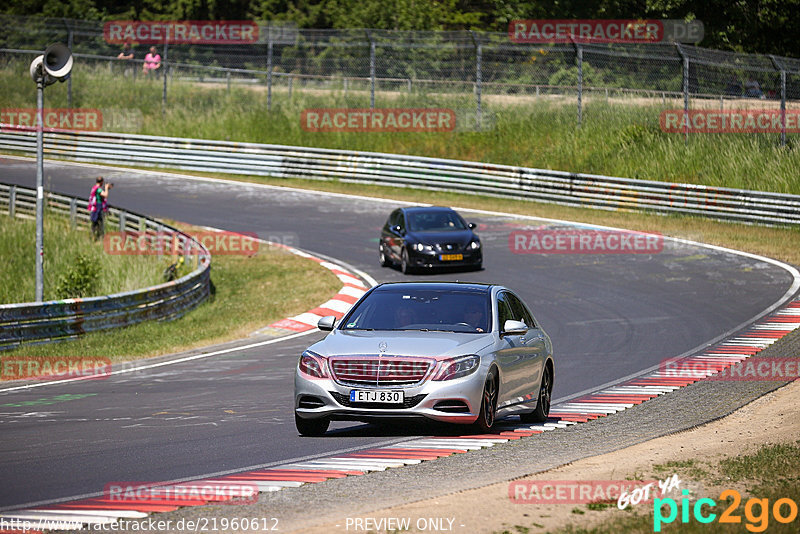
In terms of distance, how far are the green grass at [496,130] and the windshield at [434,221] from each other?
10357 mm

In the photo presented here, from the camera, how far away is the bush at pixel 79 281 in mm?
23391

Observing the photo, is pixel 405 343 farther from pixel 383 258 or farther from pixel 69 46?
pixel 69 46

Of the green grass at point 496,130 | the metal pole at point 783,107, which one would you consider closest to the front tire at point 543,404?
the green grass at point 496,130

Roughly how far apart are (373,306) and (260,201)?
24.9 meters

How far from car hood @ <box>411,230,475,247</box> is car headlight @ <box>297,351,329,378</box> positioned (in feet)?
48.5

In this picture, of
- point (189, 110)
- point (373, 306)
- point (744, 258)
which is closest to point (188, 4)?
point (189, 110)

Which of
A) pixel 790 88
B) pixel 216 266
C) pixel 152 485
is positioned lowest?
pixel 216 266

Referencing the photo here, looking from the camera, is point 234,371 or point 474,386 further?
point 234,371

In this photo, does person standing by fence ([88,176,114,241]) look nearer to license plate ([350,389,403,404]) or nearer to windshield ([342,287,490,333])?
windshield ([342,287,490,333])

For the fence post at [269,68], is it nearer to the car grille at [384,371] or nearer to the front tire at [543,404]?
the front tire at [543,404]

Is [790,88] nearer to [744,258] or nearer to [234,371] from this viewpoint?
[744,258]

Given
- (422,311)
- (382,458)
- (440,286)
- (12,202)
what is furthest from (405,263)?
(382,458)

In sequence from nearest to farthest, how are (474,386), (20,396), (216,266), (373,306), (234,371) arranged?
(474,386) < (373,306) < (20,396) < (234,371) < (216,266)

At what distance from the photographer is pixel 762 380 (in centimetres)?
1479
